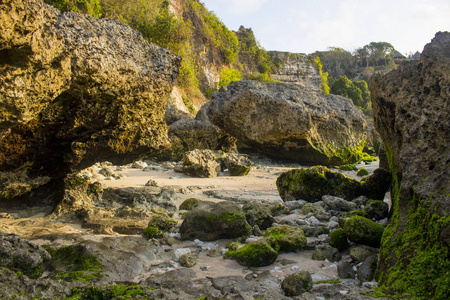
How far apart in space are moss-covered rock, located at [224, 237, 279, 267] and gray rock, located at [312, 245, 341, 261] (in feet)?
1.45

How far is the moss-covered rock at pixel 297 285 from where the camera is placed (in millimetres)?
2488

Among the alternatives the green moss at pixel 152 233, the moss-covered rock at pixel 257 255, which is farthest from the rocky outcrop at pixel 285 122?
the moss-covered rock at pixel 257 255

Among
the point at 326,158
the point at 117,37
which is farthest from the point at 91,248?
the point at 326,158

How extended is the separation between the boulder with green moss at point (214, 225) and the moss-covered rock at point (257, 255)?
0.69 metres

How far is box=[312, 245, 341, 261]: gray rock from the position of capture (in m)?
3.27

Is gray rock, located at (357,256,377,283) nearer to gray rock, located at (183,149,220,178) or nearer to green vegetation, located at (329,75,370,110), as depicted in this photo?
gray rock, located at (183,149,220,178)

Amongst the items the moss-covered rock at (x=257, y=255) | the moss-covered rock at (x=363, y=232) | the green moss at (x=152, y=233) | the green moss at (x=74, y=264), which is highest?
the moss-covered rock at (x=363, y=232)

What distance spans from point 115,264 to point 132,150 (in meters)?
2.72

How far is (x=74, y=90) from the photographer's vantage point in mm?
4230

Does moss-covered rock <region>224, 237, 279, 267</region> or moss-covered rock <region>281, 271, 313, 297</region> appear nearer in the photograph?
moss-covered rock <region>281, 271, 313, 297</region>

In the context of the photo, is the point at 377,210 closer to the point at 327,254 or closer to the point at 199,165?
the point at 327,254

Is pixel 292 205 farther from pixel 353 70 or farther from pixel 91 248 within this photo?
pixel 353 70

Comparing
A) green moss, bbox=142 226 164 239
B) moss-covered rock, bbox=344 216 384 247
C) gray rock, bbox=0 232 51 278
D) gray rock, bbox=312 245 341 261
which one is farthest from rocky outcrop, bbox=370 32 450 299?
gray rock, bbox=0 232 51 278

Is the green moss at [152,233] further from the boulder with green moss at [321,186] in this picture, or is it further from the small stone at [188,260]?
the boulder with green moss at [321,186]
